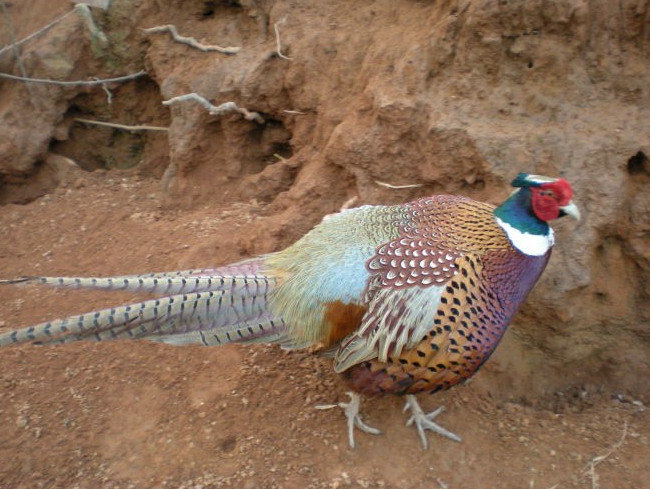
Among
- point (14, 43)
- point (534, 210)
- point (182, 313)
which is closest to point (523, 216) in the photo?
point (534, 210)

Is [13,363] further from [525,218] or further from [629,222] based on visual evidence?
[629,222]

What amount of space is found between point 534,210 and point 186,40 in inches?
109

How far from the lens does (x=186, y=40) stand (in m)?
4.14

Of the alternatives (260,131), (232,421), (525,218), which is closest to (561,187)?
(525,218)

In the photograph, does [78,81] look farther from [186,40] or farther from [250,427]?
[250,427]

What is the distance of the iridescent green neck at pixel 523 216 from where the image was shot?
7.89 ft

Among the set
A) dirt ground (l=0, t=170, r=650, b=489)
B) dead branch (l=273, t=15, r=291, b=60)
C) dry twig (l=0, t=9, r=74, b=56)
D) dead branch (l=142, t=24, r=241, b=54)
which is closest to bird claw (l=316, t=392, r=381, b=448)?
dirt ground (l=0, t=170, r=650, b=489)

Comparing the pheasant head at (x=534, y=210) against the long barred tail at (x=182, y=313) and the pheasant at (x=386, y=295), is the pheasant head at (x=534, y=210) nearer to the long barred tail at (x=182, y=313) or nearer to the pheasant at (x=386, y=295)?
the pheasant at (x=386, y=295)

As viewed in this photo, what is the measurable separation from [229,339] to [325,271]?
1.52 feet

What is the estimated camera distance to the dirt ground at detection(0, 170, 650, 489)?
2504 millimetres

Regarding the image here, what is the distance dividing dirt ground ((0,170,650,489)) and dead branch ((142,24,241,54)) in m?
1.54

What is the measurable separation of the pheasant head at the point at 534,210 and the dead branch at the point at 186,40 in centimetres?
233

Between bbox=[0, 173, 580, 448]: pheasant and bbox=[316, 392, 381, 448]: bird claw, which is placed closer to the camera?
bbox=[0, 173, 580, 448]: pheasant

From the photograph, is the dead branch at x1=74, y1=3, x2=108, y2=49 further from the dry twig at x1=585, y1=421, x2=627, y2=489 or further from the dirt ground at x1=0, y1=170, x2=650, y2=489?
the dry twig at x1=585, y1=421, x2=627, y2=489
